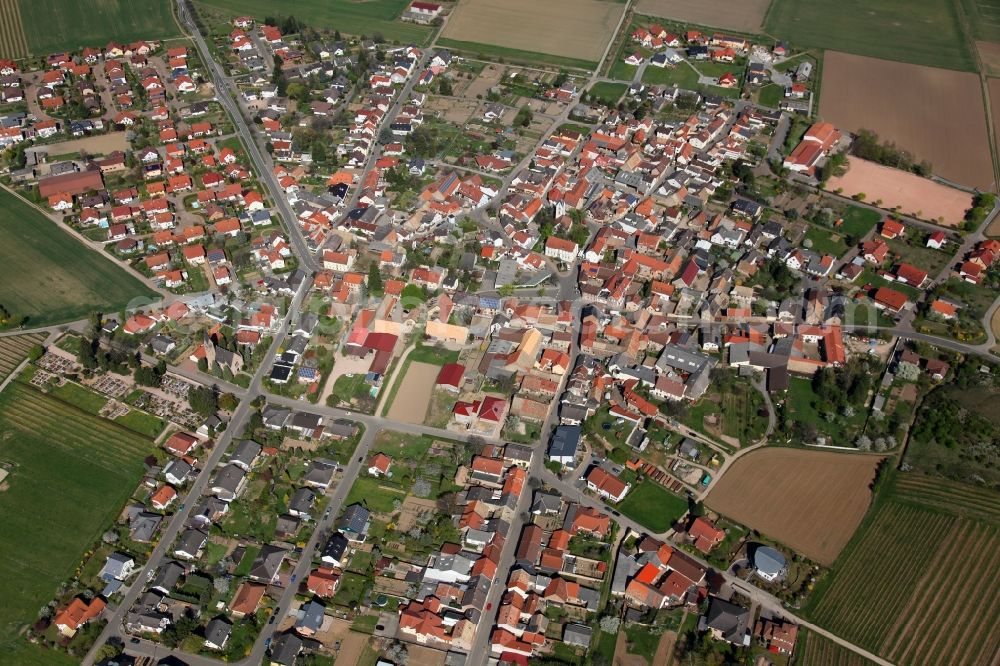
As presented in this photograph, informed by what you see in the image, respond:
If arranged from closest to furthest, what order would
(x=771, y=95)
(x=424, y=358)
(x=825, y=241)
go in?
(x=424, y=358) < (x=825, y=241) < (x=771, y=95)

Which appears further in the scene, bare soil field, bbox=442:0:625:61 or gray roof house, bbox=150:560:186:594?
bare soil field, bbox=442:0:625:61

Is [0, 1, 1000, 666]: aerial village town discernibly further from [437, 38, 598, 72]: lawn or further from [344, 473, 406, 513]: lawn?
[437, 38, 598, 72]: lawn

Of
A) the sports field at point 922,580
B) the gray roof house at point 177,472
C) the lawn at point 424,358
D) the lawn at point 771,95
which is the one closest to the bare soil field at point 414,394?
the lawn at point 424,358

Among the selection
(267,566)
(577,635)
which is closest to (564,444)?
(577,635)

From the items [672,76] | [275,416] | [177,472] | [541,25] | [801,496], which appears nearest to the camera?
[801,496]

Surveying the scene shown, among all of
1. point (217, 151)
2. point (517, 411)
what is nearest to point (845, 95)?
point (517, 411)

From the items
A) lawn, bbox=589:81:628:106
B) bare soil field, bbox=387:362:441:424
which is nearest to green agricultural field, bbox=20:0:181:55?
lawn, bbox=589:81:628:106

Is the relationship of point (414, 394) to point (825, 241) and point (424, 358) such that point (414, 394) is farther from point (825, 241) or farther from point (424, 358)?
point (825, 241)
